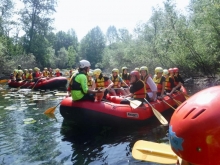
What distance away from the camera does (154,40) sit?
87.0ft

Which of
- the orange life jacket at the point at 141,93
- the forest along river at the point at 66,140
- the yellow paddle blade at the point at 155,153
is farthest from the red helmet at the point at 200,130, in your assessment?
the orange life jacket at the point at 141,93

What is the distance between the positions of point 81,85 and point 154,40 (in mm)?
21715

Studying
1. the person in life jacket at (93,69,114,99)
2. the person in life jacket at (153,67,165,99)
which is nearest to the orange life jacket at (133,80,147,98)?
the person in life jacket at (153,67,165,99)

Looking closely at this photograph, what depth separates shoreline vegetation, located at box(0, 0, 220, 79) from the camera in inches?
676

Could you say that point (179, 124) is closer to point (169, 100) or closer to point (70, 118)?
point (70, 118)

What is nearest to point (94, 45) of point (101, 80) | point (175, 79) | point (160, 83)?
point (101, 80)

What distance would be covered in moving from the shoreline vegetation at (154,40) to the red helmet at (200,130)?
14.6 metres

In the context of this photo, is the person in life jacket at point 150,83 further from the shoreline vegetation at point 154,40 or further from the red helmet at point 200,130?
the shoreline vegetation at point 154,40

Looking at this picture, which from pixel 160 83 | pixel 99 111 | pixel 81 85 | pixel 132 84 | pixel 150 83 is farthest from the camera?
pixel 160 83

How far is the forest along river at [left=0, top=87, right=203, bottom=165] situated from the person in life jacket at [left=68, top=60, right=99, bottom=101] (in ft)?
2.51

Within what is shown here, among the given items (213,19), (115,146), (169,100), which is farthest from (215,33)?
(115,146)

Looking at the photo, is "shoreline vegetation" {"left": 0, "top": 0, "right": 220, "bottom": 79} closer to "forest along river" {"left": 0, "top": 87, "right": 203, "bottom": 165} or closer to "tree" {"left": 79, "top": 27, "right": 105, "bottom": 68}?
"forest along river" {"left": 0, "top": 87, "right": 203, "bottom": 165}

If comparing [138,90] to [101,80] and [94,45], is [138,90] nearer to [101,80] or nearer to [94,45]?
[101,80]

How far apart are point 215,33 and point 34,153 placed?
14382 millimetres
